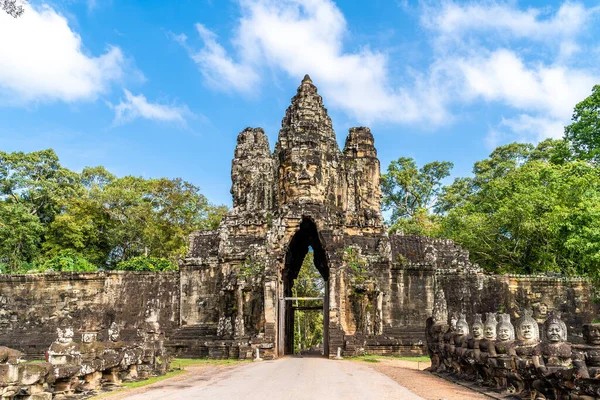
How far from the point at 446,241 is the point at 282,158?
8822 millimetres

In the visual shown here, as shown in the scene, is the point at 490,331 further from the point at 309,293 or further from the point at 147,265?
the point at 309,293

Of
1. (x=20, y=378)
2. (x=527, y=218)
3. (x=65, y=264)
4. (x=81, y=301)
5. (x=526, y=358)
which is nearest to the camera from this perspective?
(x=20, y=378)

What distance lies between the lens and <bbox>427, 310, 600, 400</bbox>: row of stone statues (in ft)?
24.7

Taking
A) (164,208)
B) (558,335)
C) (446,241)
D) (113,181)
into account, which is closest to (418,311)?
(446,241)

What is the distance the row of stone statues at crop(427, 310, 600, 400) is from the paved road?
1.64 metres

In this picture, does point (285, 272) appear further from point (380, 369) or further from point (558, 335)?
point (558, 335)

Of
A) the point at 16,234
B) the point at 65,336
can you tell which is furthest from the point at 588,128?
the point at 16,234

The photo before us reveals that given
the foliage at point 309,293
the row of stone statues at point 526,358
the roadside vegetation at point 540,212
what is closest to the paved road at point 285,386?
the row of stone statues at point 526,358

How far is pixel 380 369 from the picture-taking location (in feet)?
53.7

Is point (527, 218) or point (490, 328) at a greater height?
point (527, 218)

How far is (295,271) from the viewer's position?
28344 mm

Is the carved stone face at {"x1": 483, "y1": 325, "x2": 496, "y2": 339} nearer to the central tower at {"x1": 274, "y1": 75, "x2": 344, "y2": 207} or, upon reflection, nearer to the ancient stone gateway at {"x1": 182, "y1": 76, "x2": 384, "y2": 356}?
the ancient stone gateway at {"x1": 182, "y1": 76, "x2": 384, "y2": 356}

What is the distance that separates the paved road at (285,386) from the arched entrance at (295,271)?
7223mm

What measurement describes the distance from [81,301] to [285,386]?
703 inches
